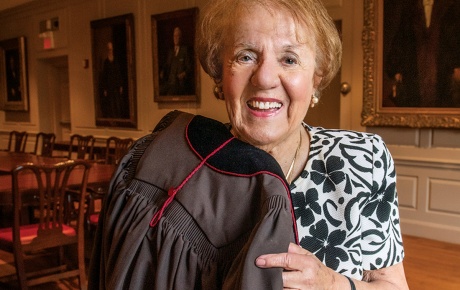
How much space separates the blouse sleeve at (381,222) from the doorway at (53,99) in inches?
335

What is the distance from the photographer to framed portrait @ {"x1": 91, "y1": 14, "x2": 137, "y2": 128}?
7.02 m

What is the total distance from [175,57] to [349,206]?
220 inches

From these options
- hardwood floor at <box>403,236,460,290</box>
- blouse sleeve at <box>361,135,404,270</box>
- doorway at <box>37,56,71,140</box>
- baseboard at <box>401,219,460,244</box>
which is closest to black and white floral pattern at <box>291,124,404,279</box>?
blouse sleeve at <box>361,135,404,270</box>

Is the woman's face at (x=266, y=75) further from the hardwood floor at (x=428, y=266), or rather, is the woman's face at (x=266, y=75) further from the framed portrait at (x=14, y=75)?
the framed portrait at (x=14, y=75)

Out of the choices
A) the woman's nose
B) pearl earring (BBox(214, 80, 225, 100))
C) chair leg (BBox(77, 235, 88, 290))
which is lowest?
chair leg (BBox(77, 235, 88, 290))

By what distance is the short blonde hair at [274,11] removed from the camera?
98cm

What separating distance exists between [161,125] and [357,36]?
4276mm

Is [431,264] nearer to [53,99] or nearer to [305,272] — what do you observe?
[305,272]

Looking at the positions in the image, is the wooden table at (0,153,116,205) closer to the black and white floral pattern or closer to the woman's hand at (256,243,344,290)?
the black and white floral pattern

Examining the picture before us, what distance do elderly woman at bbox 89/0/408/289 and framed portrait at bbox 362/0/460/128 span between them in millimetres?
3666

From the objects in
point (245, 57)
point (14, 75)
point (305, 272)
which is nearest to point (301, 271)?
point (305, 272)

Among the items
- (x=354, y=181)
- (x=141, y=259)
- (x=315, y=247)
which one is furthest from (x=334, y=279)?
(x=141, y=259)

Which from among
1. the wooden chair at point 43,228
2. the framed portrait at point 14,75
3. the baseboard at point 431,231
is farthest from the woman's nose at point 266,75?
the framed portrait at point 14,75

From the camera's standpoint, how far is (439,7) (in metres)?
4.34
